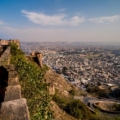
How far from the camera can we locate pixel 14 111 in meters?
2.12

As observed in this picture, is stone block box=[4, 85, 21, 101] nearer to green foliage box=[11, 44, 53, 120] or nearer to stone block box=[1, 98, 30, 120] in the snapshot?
stone block box=[1, 98, 30, 120]

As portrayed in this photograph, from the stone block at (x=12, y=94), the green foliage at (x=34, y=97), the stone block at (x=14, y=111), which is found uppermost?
the stone block at (x=14, y=111)

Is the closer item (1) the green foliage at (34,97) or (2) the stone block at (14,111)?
(2) the stone block at (14,111)

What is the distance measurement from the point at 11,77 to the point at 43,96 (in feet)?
7.83

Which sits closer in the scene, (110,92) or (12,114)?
(12,114)

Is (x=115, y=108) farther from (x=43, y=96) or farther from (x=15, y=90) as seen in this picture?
(x=15, y=90)

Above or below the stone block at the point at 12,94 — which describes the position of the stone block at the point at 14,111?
above

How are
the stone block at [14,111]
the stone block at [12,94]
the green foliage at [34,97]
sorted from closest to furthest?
the stone block at [14,111]
the stone block at [12,94]
the green foliage at [34,97]

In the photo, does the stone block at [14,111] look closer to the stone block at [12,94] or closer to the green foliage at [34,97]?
the stone block at [12,94]

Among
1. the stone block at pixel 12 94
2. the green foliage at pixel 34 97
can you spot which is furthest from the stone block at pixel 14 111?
the green foliage at pixel 34 97

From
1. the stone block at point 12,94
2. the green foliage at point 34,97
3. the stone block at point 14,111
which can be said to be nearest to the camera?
the stone block at point 14,111

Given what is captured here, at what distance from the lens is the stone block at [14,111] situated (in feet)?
6.79

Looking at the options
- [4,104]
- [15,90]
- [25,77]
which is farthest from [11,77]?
[25,77]

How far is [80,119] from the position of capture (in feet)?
50.8
